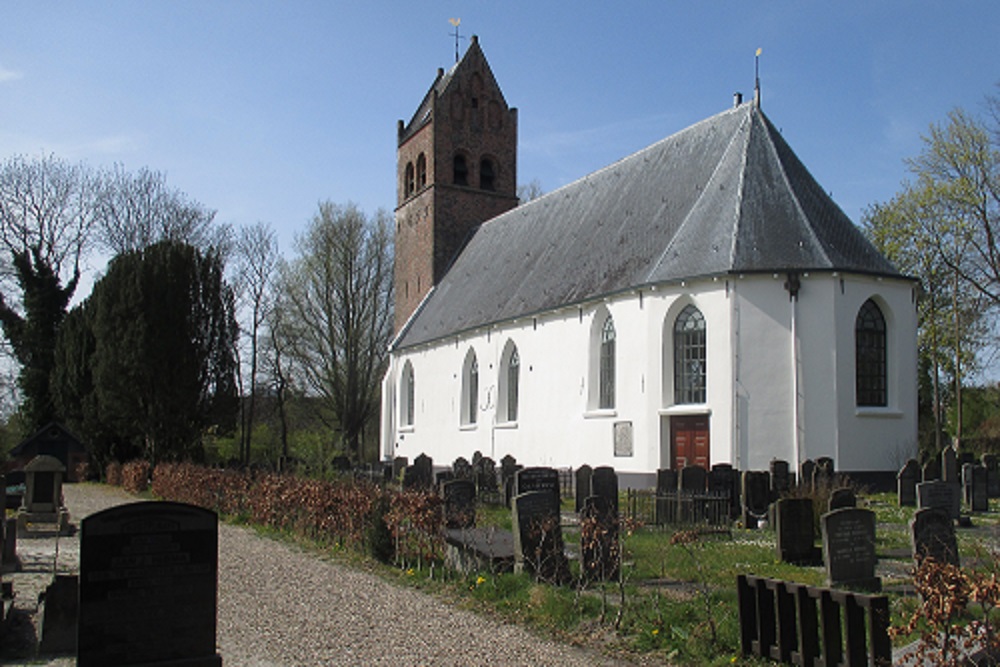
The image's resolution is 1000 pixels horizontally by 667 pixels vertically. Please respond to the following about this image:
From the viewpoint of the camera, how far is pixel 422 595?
9352mm

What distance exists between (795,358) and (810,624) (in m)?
14.3

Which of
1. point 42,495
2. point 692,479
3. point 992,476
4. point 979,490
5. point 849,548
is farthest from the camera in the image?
point 992,476

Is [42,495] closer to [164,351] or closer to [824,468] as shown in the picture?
[164,351]

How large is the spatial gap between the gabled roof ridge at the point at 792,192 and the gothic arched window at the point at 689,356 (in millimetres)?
3112

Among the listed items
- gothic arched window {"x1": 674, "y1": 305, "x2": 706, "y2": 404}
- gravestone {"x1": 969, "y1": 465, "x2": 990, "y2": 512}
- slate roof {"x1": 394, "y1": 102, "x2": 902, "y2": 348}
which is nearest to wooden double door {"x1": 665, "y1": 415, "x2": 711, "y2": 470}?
gothic arched window {"x1": 674, "y1": 305, "x2": 706, "y2": 404}

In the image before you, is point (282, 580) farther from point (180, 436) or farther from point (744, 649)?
point (180, 436)

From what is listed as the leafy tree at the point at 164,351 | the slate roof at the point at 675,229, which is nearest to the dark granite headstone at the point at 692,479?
the slate roof at the point at 675,229

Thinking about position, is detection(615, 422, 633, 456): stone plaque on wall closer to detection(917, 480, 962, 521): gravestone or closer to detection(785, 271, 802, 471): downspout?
detection(785, 271, 802, 471): downspout

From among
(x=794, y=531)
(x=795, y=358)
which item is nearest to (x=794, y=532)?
(x=794, y=531)

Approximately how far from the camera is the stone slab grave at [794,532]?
10.5 meters

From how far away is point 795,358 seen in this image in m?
19.8

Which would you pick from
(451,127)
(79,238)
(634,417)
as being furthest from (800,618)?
(79,238)

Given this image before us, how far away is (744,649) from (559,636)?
1628 mm

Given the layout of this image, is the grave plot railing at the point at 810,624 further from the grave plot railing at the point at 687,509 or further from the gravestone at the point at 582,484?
the gravestone at the point at 582,484
